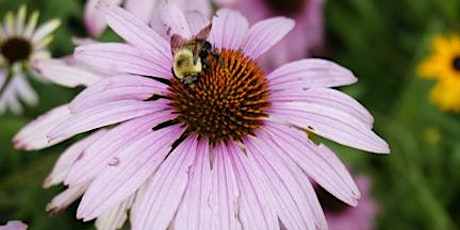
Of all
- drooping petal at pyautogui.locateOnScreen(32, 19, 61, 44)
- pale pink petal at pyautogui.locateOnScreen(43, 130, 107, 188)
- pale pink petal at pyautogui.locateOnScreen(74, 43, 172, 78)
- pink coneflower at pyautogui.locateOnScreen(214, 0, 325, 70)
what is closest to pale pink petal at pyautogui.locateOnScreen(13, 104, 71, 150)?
pale pink petal at pyautogui.locateOnScreen(43, 130, 107, 188)

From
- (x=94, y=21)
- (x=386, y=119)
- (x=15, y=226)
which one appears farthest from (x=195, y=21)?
(x=386, y=119)

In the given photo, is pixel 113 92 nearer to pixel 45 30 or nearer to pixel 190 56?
pixel 190 56

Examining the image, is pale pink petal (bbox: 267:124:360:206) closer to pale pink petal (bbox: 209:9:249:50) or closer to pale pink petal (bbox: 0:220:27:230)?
pale pink petal (bbox: 209:9:249:50)

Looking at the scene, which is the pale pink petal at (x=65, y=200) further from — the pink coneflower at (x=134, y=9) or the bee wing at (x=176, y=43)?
the pink coneflower at (x=134, y=9)

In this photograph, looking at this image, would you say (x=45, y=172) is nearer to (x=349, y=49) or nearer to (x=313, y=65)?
(x=313, y=65)

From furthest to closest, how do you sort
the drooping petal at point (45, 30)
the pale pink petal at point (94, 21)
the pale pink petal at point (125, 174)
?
the drooping petal at point (45, 30) < the pale pink petal at point (94, 21) < the pale pink petal at point (125, 174)

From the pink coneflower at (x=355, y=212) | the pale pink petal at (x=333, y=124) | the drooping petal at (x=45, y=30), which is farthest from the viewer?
the pink coneflower at (x=355, y=212)

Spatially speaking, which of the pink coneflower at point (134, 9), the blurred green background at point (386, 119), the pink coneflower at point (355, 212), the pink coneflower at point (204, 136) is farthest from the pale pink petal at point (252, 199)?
the pink coneflower at point (355, 212)

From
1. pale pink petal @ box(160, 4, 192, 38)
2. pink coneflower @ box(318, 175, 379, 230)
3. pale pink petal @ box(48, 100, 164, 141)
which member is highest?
pale pink petal @ box(160, 4, 192, 38)
